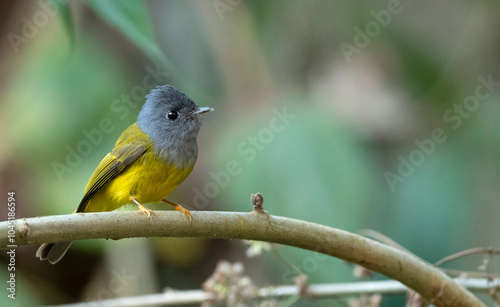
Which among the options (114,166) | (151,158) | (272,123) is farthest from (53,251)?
(272,123)

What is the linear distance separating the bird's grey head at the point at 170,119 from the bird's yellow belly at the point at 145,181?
99mm

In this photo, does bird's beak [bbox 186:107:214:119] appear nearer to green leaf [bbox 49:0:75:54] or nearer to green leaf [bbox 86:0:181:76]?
green leaf [bbox 86:0:181:76]

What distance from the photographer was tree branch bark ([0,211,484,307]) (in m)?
1.67

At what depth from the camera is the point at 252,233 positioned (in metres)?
1.90

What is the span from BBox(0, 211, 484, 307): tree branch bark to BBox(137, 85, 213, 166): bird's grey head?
900 millimetres

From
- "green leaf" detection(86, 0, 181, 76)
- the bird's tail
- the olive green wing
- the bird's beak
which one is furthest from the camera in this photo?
the bird's beak

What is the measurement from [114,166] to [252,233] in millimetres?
1091

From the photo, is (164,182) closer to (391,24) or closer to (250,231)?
(250,231)

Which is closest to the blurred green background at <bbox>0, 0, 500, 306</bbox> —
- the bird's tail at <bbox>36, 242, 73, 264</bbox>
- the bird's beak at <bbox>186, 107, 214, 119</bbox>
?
the bird's beak at <bbox>186, 107, 214, 119</bbox>

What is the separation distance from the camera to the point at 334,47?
454 cm

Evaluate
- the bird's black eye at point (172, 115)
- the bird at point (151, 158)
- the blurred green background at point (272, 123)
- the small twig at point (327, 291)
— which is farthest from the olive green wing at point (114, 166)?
the blurred green background at point (272, 123)

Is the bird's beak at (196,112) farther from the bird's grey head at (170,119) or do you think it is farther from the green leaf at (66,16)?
the green leaf at (66,16)

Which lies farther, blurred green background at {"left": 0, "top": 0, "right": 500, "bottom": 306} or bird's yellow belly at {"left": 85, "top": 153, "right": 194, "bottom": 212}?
blurred green background at {"left": 0, "top": 0, "right": 500, "bottom": 306}

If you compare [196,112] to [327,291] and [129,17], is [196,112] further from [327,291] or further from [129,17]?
[327,291]
